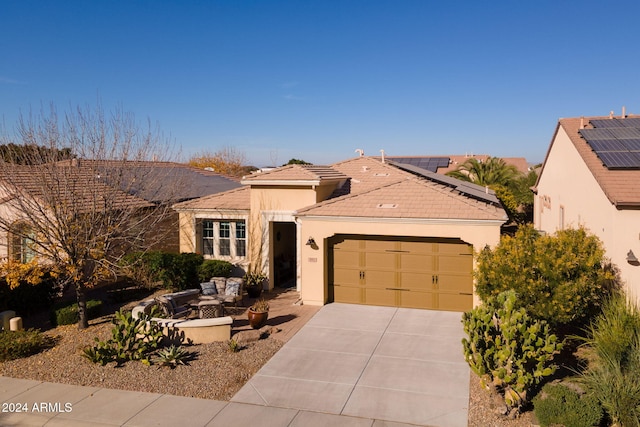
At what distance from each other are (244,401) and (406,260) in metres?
7.65

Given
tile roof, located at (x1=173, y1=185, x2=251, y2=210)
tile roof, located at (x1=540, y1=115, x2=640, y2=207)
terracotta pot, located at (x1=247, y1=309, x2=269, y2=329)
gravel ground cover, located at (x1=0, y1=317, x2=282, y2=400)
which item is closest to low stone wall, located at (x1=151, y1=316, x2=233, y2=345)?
gravel ground cover, located at (x1=0, y1=317, x2=282, y2=400)

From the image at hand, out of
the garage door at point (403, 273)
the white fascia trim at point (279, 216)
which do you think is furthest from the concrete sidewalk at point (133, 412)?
the white fascia trim at point (279, 216)

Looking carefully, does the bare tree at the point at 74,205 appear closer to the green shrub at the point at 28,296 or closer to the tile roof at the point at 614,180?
the green shrub at the point at 28,296

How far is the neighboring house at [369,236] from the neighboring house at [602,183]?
2.73 m

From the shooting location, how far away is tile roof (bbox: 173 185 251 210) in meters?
18.8

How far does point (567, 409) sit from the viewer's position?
323 inches

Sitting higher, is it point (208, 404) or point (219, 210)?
point (219, 210)

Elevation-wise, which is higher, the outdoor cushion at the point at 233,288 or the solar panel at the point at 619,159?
the solar panel at the point at 619,159

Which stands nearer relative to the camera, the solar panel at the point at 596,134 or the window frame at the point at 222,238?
the solar panel at the point at 596,134

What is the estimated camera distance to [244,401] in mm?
9586

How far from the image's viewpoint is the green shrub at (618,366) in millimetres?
8156

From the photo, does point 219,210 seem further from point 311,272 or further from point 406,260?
point 406,260

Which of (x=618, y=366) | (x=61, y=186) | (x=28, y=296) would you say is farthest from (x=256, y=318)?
(x=618, y=366)

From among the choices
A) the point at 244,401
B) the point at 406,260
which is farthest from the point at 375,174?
the point at 244,401
